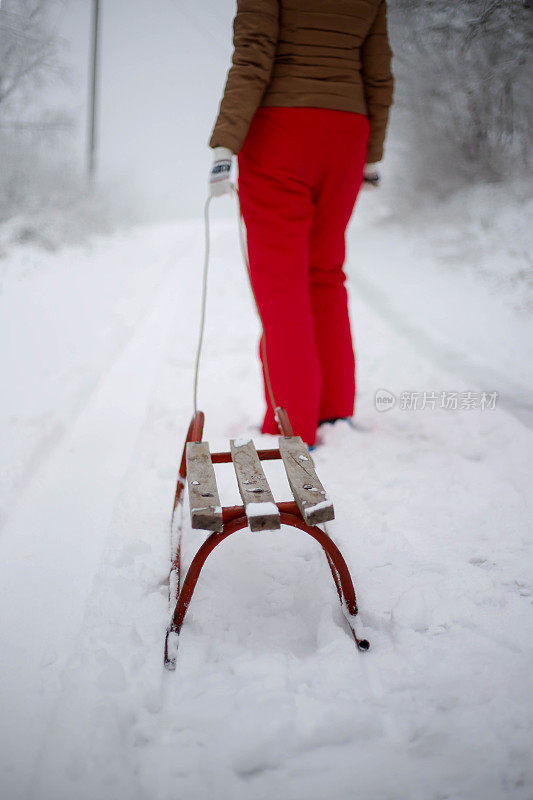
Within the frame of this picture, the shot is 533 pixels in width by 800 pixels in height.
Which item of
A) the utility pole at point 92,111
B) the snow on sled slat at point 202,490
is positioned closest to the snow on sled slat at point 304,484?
the snow on sled slat at point 202,490

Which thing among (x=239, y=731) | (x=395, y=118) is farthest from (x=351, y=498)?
(x=395, y=118)

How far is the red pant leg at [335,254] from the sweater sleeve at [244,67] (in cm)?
34

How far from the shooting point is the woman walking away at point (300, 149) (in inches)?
63.3

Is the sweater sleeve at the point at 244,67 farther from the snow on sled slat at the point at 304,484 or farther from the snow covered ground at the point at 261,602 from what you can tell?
the snow covered ground at the point at 261,602

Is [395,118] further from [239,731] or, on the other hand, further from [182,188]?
[182,188]

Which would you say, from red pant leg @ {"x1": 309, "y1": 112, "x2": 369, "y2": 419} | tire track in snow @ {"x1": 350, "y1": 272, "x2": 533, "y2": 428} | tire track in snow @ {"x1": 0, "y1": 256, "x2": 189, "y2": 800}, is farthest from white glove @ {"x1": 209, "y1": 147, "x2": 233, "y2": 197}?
tire track in snow @ {"x1": 350, "y1": 272, "x2": 533, "y2": 428}

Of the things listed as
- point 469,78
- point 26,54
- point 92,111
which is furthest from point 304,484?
point 92,111

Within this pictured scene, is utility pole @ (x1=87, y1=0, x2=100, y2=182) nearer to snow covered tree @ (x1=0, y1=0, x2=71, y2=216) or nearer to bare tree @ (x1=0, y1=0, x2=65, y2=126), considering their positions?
snow covered tree @ (x1=0, y1=0, x2=71, y2=216)

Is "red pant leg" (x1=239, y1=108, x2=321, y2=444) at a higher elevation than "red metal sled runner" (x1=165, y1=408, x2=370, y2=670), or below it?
higher

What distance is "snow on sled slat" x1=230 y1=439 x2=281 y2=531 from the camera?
38.0 inches

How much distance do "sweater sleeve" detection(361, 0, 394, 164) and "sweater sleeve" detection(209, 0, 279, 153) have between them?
1.47ft

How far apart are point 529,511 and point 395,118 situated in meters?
6.90

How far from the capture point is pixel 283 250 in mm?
1833

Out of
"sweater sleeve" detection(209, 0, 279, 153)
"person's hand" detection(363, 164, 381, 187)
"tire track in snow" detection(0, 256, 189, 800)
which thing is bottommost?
"tire track in snow" detection(0, 256, 189, 800)
